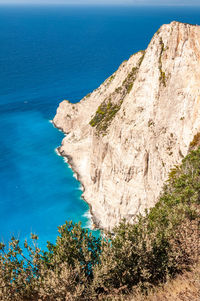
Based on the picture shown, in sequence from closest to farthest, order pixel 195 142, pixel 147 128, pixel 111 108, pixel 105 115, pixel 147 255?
pixel 147 255, pixel 195 142, pixel 147 128, pixel 111 108, pixel 105 115

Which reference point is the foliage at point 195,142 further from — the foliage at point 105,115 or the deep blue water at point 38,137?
the foliage at point 105,115

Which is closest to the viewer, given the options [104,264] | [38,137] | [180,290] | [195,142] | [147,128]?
[180,290]

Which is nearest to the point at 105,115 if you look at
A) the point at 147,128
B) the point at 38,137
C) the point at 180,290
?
the point at 147,128

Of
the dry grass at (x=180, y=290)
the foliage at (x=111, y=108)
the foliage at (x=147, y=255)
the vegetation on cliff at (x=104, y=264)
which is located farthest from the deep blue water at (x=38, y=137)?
the foliage at (x=111, y=108)

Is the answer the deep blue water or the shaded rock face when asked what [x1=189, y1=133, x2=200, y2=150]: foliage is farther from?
the deep blue water

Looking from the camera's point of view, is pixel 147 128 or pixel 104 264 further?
pixel 147 128

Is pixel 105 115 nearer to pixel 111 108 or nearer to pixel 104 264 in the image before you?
pixel 111 108
